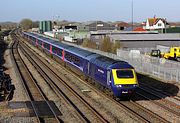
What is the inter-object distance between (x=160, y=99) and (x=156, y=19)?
12027cm

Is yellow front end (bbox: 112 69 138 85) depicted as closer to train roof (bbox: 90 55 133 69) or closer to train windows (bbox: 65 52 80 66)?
train roof (bbox: 90 55 133 69)

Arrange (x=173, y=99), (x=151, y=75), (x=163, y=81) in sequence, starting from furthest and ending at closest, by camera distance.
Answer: (x=151, y=75) → (x=163, y=81) → (x=173, y=99)

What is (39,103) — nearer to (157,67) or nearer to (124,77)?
(124,77)

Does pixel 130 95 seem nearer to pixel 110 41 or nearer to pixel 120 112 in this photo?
pixel 120 112

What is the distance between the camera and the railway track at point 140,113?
61.4ft

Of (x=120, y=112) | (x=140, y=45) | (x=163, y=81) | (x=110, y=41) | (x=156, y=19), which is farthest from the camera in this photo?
(x=156, y=19)

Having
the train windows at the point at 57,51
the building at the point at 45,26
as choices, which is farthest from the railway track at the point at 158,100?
the building at the point at 45,26

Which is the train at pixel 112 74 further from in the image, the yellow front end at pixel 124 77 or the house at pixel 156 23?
the house at pixel 156 23

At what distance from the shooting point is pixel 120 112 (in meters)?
20.4

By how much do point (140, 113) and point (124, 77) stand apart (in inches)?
125

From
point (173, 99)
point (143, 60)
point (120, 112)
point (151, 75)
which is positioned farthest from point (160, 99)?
point (143, 60)

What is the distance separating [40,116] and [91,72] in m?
9.57

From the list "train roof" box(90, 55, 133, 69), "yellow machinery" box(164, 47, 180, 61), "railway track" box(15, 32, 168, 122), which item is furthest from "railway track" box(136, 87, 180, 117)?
"yellow machinery" box(164, 47, 180, 61)

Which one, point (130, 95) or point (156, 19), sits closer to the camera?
point (130, 95)
